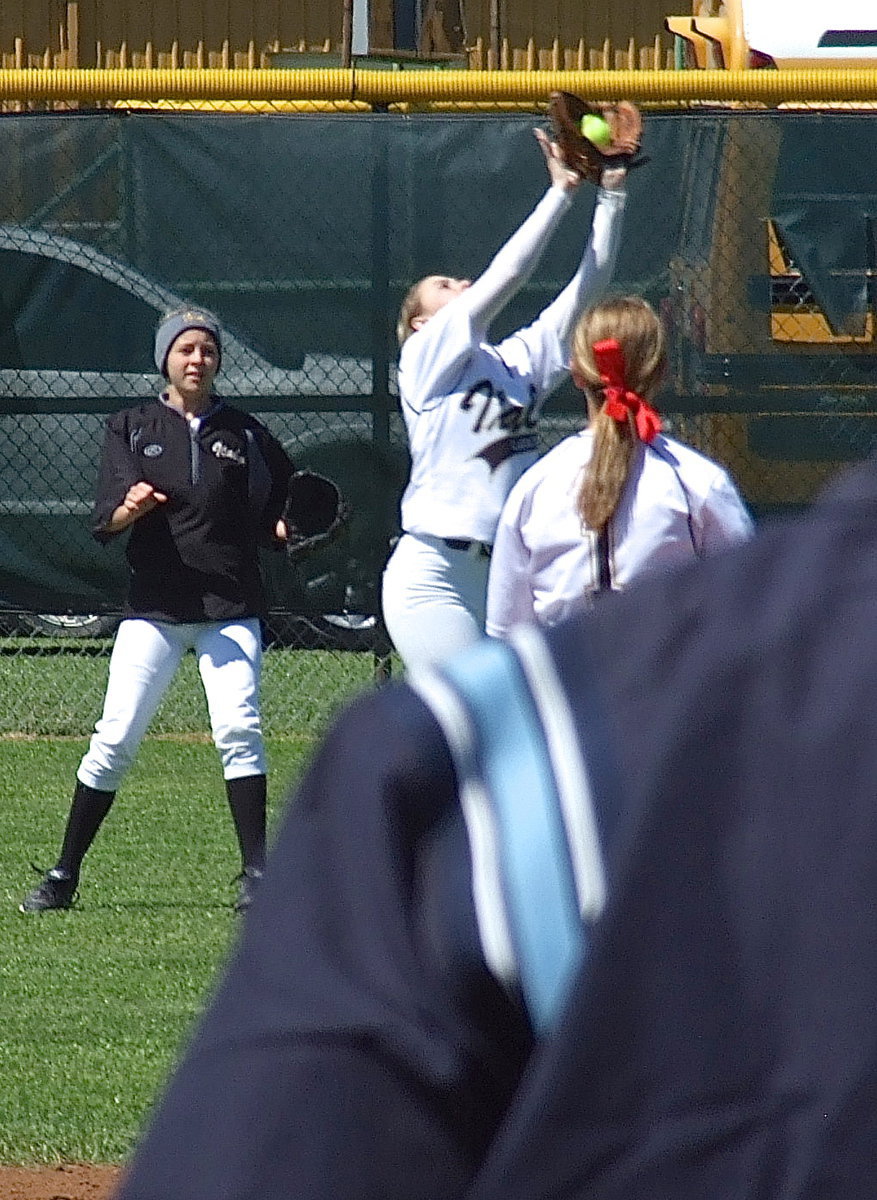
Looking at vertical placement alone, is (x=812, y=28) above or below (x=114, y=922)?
above

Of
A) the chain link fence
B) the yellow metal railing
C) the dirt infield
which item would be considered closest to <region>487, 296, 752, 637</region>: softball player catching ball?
the dirt infield

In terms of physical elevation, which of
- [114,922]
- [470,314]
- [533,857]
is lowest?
[114,922]

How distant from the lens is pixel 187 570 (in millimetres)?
6496

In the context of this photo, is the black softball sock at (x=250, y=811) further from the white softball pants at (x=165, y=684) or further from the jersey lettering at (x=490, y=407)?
the jersey lettering at (x=490, y=407)

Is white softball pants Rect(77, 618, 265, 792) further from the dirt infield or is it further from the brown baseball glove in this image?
the dirt infield

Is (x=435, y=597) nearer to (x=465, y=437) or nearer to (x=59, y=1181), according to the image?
(x=465, y=437)

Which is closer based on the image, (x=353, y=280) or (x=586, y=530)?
(x=586, y=530)

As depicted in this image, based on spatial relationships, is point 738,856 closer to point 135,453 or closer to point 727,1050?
point 727,1050

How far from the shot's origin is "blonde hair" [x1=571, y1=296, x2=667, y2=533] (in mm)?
4727

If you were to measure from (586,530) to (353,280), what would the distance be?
411 centimetres

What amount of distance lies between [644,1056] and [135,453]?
19.5ft

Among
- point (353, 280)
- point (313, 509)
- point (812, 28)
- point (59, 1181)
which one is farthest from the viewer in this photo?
point (812, 28)

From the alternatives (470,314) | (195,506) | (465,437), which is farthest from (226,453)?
(470,314)

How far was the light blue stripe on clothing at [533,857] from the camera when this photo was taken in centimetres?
81
